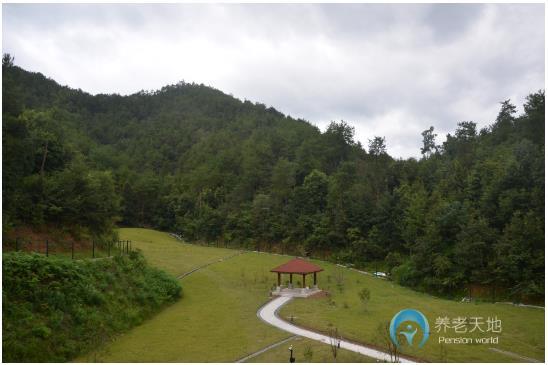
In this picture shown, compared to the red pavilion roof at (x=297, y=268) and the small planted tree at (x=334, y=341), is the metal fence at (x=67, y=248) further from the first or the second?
the small planted tree at (x=334, y=341)

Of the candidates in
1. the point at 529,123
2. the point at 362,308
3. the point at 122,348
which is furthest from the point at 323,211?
the point at 122,348

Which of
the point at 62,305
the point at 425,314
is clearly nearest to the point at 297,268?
the point at 425,314

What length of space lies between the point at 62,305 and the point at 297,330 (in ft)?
32.6

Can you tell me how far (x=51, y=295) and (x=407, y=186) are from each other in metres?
39.0

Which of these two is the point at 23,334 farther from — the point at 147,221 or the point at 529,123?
the point at 147,221

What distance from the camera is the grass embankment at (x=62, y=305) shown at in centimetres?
1595

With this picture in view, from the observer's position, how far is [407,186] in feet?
161

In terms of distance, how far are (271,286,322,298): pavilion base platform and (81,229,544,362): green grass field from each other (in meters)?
0.98

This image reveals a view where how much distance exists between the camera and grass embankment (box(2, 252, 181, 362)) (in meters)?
15.9

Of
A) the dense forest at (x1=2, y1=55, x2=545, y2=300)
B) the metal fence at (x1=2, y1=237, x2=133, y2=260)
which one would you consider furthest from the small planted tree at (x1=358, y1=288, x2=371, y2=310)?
the metal fence at (x1=2, y1=237, x2=133, y2=260)

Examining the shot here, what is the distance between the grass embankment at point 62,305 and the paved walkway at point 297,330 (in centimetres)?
617

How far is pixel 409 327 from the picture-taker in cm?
1780

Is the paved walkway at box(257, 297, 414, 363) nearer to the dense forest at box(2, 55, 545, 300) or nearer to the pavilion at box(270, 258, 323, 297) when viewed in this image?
the pavilion at box(270, 258, 323, 297)

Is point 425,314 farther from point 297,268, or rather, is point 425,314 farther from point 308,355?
point 308,355
